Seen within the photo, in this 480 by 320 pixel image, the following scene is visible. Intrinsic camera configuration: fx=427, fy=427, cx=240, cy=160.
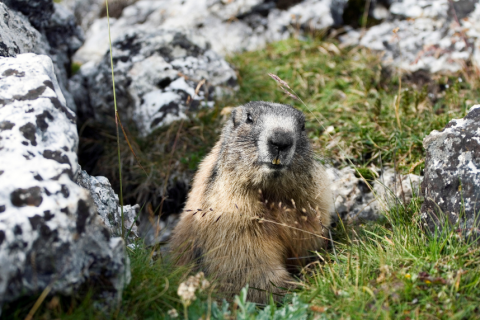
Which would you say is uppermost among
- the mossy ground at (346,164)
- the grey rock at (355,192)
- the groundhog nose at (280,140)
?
the groundhog nose at (280,140)

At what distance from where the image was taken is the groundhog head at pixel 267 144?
378cm

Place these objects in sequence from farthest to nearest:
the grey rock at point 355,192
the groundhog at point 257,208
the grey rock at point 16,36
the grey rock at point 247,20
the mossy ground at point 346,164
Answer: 1. the grey rock at point 247,20
2. the grey rock at point 355,192
3. the grey rock at point 16,36
4. the groundhog at point 257,208
5. the mossy ground at point 346,164

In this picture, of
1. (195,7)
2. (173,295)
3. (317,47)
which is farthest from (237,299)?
(195,7)

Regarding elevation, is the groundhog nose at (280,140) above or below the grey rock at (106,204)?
above

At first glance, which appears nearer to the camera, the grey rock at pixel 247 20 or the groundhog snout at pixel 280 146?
the groundhog snout at pixel 280 146

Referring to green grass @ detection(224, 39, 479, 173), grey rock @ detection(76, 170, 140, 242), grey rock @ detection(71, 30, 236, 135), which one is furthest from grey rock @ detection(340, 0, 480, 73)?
grey rock @ detection(76, 170, 140, 242)

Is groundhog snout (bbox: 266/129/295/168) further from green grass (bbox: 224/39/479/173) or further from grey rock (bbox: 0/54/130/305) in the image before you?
grey rock (bbox: 0/54/130/305)

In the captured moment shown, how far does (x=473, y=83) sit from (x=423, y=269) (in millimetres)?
4178

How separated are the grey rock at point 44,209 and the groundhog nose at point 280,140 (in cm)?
160

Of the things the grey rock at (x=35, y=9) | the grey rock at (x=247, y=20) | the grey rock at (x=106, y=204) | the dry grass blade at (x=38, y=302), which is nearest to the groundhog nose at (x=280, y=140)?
the grey rock at (x=106, y=204)

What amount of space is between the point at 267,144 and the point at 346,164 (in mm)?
1941

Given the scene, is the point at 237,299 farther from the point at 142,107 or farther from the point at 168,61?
the point at 168,61

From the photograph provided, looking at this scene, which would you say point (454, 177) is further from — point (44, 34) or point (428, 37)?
point (44, 34)

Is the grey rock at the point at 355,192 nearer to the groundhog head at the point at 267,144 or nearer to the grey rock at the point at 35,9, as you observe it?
the groundhog head at the point at 267,144
